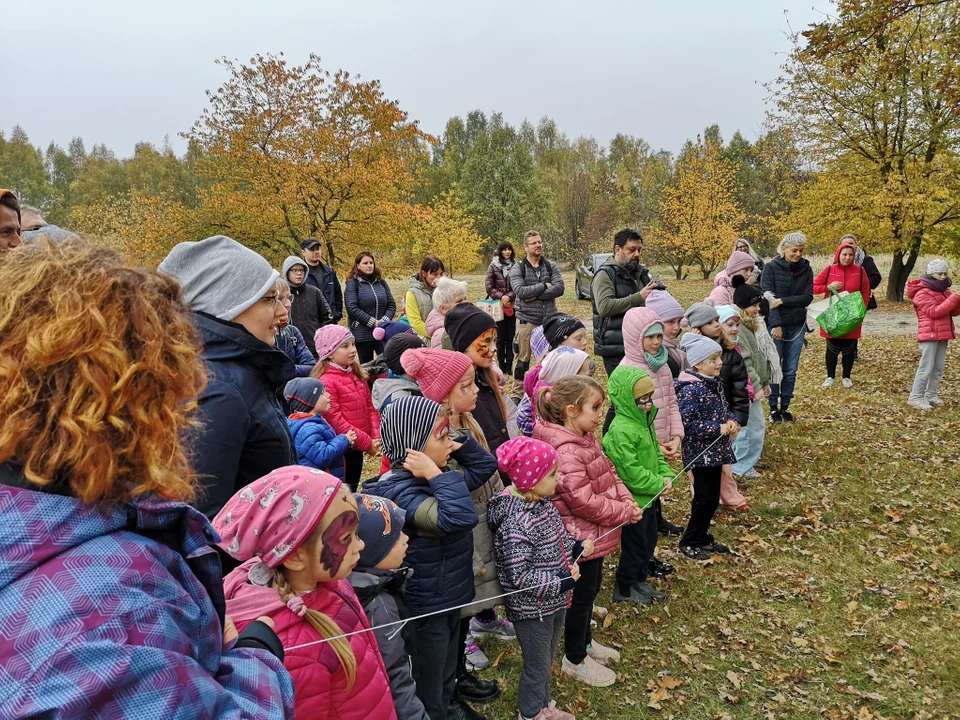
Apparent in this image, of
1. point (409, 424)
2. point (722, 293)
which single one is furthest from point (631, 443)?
point (722, 293)

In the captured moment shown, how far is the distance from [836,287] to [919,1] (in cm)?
345

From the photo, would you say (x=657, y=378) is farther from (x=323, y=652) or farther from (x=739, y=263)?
(x=323, y=652)

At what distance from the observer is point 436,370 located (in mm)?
3434

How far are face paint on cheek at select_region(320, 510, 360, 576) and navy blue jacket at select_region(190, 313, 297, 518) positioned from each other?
0.42m

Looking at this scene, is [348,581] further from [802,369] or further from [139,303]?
[802,369]

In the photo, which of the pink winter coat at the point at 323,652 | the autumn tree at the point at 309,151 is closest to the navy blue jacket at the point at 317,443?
the pink winter coat at the point at 323,652

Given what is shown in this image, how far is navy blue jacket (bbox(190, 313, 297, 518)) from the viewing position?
210cm

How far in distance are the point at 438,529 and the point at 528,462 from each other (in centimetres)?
61

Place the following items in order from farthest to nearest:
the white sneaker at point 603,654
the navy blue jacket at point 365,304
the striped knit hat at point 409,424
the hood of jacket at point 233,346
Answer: the navy blue jacket at point 365,304
the white sneaker at point 603,654
the striped knit hat at point 409,424
the hood of jacket at point 233,346

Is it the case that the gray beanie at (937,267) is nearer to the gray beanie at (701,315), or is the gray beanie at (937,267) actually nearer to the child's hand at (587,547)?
the gray beanie at (701,315)

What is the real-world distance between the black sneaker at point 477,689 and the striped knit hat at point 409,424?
1.65m

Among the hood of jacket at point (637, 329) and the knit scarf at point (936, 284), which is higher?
the knit scarf at point (936, 284)

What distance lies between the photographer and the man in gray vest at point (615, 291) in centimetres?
632

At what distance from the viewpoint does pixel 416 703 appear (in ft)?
7.81
